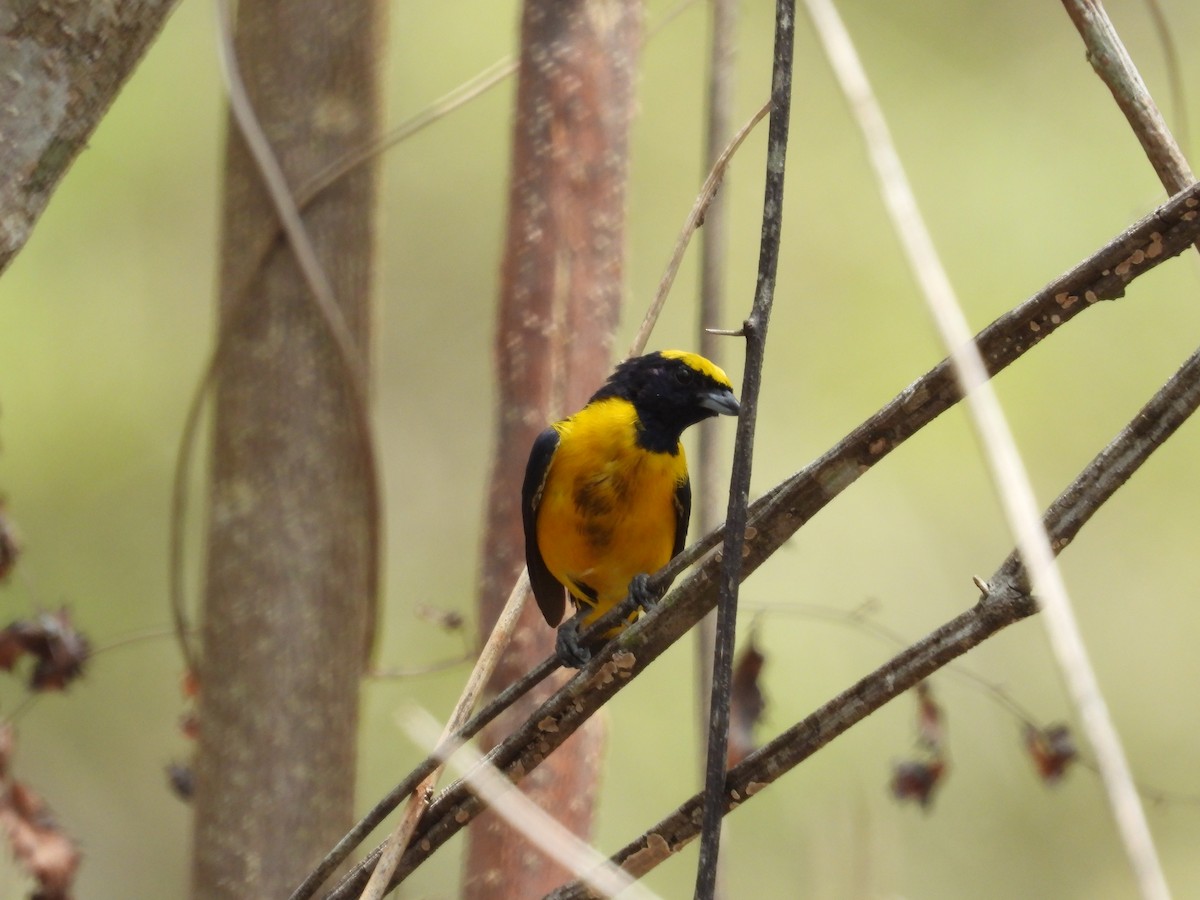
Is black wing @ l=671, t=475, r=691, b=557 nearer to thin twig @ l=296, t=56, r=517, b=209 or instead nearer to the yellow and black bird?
the yellow and black bird

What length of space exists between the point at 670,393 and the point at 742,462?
6.79 ft

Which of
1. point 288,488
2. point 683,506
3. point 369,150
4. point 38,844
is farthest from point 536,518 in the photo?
point 38,844

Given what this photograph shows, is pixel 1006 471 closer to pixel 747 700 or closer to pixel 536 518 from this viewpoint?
pixel 747 700

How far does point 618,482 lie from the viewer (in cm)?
314

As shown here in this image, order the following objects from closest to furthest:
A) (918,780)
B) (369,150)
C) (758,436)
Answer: (369,150) → (918,780) → (758,436)

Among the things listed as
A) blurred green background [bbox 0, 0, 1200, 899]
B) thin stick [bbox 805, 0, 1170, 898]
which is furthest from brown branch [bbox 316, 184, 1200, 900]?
blurred green background [bbox 0, 0, 1200, 899]

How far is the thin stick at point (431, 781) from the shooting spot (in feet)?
4.85

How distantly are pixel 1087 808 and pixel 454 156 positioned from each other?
560 centimetres

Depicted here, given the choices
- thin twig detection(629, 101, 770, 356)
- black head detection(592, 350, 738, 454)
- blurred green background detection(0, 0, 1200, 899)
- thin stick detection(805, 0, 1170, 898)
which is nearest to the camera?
thin stick detection(805, 0, 1170, 898)

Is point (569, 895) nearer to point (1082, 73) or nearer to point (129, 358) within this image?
point (129, 358)

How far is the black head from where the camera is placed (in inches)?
127

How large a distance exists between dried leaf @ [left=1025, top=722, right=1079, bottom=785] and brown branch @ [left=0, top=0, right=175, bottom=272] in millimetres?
2290

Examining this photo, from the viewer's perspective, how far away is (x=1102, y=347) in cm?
802

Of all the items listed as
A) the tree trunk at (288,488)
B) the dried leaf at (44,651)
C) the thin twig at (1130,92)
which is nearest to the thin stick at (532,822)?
the thin twig at (1130,92)
